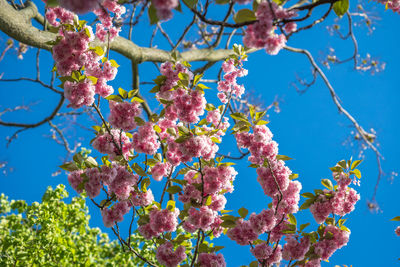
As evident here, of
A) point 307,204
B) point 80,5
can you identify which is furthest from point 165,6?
point 307,204

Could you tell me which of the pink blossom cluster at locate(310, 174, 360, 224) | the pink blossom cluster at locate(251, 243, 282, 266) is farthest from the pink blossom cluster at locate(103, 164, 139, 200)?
the pink blossom cluster at locate(310, 174, 360, 224)

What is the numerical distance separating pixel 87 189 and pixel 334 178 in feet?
5.72

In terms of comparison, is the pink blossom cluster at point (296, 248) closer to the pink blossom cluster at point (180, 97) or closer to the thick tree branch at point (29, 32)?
the pink blossom cluster at point (180, 97)

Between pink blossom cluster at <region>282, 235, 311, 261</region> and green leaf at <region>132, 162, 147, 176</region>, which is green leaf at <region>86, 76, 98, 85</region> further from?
pink blossom cluster at <region>282, 235, 311, 261</region>

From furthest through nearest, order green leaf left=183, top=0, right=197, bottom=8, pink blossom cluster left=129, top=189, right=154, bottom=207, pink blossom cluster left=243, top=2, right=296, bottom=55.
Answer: pink blossom cluster left=129, top=189, right=154, bottom=207 → green leaf left=183, top=0, right=197, bottom=8 → pink blossom cluster left=243, top=2, right=296, bottom=55

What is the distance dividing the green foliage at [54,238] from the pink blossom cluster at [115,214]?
1.59m

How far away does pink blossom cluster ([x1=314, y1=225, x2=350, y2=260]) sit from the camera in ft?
7.32

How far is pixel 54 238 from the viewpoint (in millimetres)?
3977

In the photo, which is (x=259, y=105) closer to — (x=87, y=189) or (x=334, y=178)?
(x=334, y=178)

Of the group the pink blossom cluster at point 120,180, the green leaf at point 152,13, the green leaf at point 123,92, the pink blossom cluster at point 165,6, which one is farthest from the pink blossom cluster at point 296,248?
the pink blossom cluster at point 165,6

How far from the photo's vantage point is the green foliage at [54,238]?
392cm

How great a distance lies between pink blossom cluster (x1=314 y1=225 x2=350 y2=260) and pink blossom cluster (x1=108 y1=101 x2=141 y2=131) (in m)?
1.53

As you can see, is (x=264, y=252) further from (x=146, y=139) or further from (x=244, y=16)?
(x=244, y=16)

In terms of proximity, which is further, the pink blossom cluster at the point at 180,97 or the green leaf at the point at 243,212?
the green leaf at the point at 243,212
